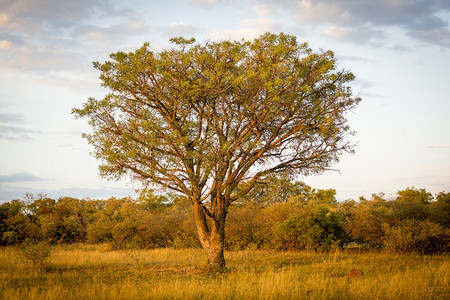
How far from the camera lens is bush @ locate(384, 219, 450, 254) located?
59.8 feet

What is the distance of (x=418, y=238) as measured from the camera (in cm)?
1808

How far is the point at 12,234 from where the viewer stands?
2812 centimetres

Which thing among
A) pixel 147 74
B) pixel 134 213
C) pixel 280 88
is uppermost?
pixel 147 74

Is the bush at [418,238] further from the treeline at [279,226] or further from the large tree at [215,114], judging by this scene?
the large tree at [215,114]

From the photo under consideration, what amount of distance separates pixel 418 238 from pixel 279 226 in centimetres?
818

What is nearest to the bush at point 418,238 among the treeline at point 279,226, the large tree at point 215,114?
the treeline at point 279,226

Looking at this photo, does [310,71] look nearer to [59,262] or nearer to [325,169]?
[325,169]

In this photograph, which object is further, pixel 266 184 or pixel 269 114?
pixel 266 184

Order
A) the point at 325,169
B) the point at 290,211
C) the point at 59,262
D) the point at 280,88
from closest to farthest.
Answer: the point at 280,88, the point at 325,169, the point at 59,262, the point at 290,211

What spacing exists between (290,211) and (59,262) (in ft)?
48.4

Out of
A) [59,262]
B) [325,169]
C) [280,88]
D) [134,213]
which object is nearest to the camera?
[280,88]

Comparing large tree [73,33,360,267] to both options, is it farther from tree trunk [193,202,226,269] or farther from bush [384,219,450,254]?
bush [384,219,450,254]

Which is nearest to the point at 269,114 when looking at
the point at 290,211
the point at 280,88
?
the point at 280,88

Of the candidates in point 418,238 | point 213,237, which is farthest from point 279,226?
point 213,237
